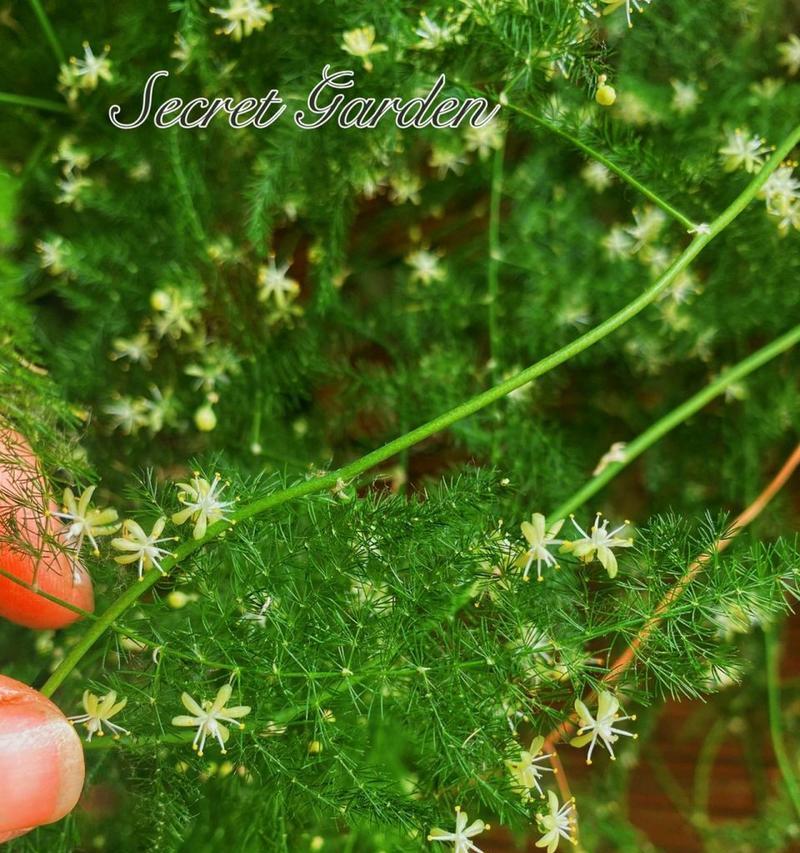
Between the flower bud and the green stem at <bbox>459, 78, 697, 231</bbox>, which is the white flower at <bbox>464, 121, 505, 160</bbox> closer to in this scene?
the green stem at <bbox>459, 78, 697, 231</bbox>

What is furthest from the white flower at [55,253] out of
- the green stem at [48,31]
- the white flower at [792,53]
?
the white flower at [792,53]

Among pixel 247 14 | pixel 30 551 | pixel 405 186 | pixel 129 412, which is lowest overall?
pixel 129 412

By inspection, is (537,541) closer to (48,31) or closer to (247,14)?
(247,14)

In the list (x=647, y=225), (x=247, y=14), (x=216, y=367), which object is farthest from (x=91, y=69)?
(x=647, y=225)

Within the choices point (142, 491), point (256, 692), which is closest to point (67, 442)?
point (142, 491)

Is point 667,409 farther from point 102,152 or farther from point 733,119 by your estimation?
point 102,152

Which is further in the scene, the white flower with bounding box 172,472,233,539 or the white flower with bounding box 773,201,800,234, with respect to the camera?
the white flower with bounding box 773,201,800,234

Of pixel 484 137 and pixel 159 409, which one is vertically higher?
pixel 484 137

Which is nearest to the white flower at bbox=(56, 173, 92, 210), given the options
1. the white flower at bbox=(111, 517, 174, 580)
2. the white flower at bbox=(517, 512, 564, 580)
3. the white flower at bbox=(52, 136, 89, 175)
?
the white flower at bbox=(52, 136, 89, 175)
